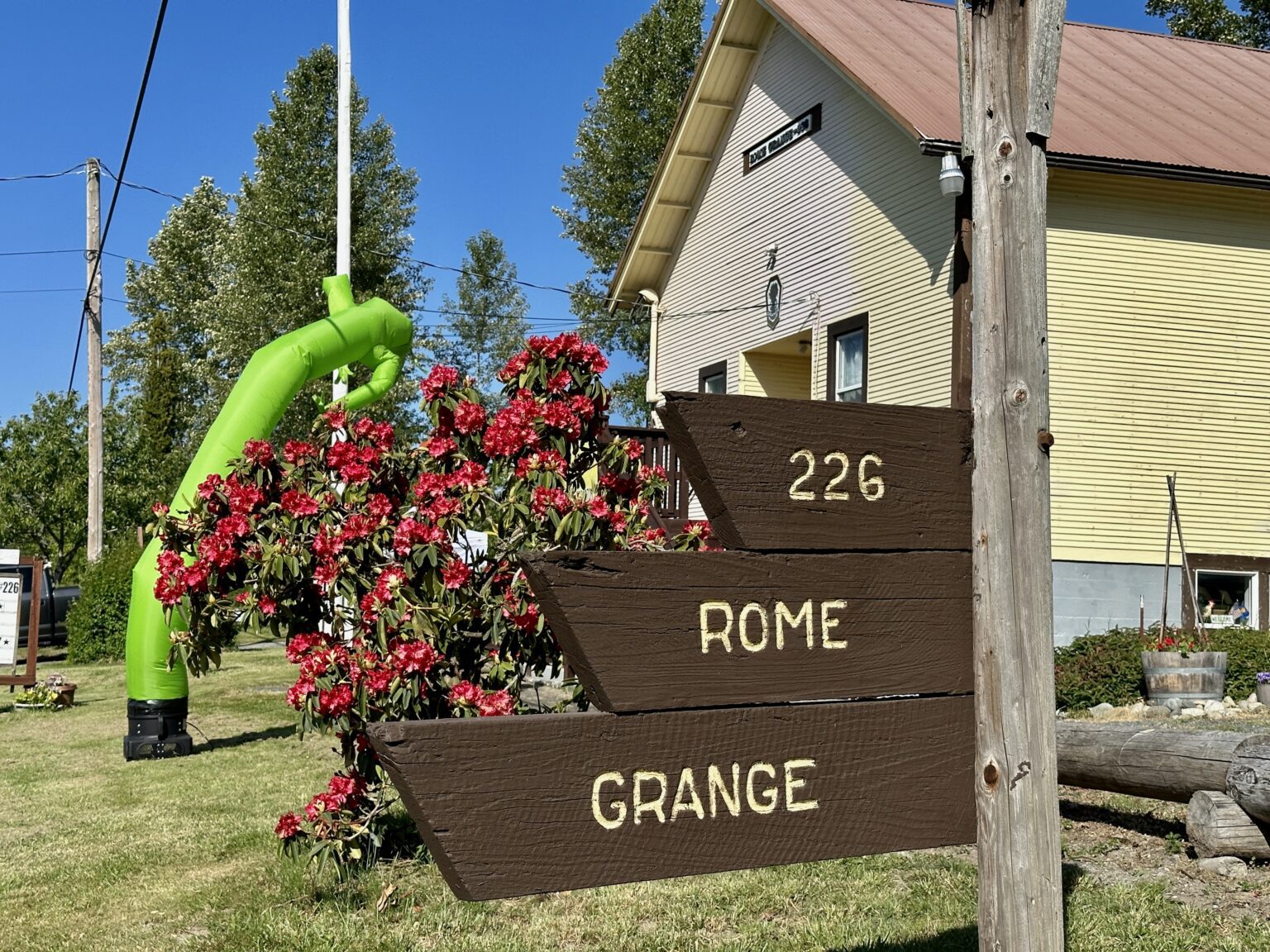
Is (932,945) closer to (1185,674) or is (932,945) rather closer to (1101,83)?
(1185,674)

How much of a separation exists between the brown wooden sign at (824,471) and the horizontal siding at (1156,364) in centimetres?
1169

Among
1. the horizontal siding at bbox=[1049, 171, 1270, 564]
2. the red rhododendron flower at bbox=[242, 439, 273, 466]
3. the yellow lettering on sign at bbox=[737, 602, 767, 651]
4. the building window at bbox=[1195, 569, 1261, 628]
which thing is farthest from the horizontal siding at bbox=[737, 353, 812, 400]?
the yellow lettering on sign at bbox=[737, 602, 767, 651]

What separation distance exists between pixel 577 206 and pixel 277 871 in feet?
111

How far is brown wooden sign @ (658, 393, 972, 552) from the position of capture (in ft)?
9.17

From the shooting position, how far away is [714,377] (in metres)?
21.2

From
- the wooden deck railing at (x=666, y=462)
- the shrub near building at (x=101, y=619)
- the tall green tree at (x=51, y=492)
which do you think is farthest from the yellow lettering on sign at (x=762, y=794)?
the tall green tree at (x=51, y=492)

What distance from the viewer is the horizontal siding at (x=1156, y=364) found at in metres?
14.4

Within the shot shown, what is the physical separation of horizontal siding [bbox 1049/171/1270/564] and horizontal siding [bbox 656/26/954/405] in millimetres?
1510

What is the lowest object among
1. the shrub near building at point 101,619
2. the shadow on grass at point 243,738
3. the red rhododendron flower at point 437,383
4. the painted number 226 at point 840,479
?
the shadow on grass at point 243,738

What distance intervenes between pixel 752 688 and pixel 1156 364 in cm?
1349

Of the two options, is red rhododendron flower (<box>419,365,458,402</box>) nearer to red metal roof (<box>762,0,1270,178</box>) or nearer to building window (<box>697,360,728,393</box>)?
red metal roof (<box>762,0,1270,178</box>)

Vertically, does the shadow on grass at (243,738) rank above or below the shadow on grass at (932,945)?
below

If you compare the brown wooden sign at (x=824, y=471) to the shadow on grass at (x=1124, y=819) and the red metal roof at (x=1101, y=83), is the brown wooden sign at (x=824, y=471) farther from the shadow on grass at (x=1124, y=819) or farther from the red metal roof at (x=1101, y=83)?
the red metal roof at (x=1101, y=83)

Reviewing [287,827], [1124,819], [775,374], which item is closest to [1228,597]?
[775,374]
